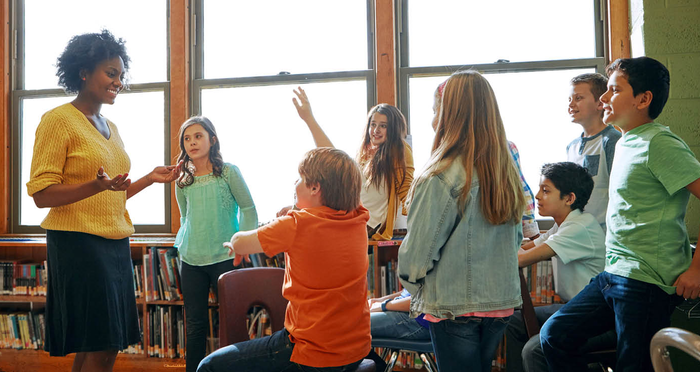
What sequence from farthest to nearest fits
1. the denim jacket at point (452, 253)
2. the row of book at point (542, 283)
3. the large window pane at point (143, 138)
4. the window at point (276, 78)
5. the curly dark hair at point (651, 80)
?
the large window pane at point (143, 138) → the window at point (276, 78) → the row of book at point (542, 283) → the curly dark hair at point (651, 80) → the denim jacket at point (452, 253)

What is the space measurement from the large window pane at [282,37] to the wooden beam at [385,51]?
0.52 ft

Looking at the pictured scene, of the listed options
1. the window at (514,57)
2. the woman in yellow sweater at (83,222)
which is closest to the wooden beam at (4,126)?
the woman in yellow sweater at (83,222)

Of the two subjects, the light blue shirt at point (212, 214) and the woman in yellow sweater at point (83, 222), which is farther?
the light blue shirt at point (212, 214)

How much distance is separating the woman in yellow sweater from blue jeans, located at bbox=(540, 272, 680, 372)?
1.55m

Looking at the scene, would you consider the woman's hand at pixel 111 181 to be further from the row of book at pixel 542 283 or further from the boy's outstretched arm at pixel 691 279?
the row of book at pixel 542 283

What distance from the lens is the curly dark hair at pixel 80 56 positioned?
74.5 inches

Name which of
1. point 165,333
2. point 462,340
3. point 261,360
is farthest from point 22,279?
point 462,340

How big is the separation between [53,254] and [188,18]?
233cm

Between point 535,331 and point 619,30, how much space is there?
2013mm

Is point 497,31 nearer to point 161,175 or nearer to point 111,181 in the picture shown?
point 161,175

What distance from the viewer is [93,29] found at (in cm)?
Result: 378

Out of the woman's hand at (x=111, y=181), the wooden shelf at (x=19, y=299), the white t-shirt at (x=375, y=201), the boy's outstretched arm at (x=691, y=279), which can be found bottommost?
the wooden shelf at (x=19, y=299)

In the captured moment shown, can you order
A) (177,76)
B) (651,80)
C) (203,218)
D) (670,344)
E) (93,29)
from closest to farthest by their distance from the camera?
(670,344)
(651,80)
(203,218)
(177,76)
(93,29)

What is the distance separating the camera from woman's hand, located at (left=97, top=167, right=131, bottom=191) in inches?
65.6
